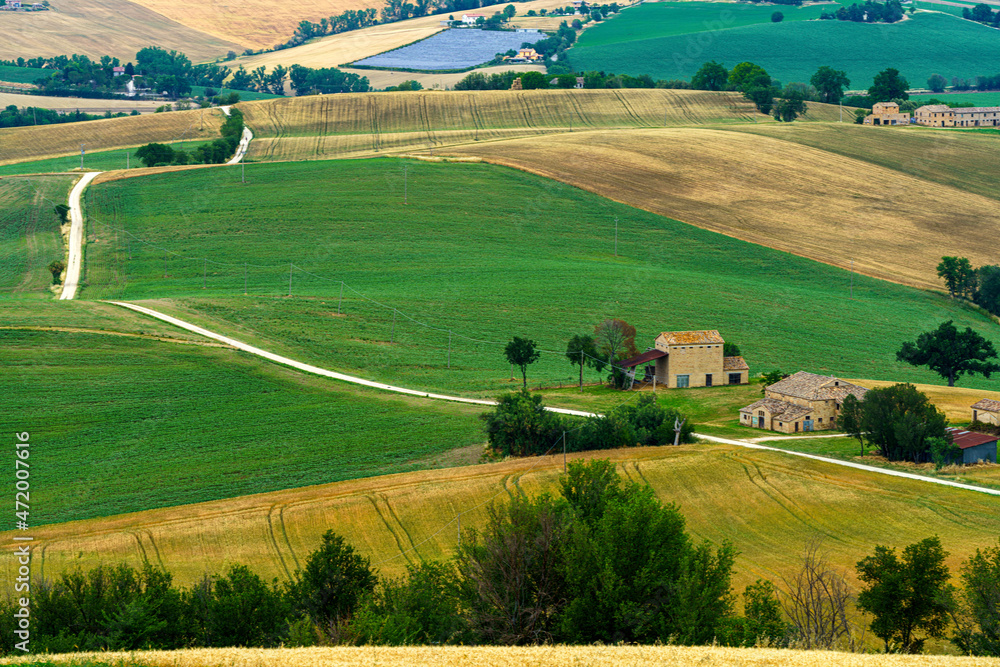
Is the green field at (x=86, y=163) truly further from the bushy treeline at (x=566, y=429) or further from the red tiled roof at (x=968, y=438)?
the red tiled roof at (x=968, y=438)

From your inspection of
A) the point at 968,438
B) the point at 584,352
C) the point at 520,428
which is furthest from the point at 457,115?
the point at 968,438

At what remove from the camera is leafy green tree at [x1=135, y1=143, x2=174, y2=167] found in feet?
422

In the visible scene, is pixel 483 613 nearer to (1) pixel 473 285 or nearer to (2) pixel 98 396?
(2) pixel 98 396

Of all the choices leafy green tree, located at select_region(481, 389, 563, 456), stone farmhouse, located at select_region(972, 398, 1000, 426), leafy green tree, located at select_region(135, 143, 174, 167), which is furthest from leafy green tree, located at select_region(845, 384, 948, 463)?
leafy green tree, located at select_region(135, 143, 174, 167)

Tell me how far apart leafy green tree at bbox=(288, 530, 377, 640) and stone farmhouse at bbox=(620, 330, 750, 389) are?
41.6 meters

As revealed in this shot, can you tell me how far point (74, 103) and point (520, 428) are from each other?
16343 centimetres

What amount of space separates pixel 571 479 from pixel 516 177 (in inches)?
3399

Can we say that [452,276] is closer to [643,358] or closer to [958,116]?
[643,358]

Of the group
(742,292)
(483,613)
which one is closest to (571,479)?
(483,613)

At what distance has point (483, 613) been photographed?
32344 mm

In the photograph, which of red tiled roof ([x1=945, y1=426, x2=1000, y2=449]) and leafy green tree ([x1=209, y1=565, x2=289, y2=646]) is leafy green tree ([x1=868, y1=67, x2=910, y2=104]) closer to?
red tiled roof ([x1=945, y1=426, x2=1000, y2=449])

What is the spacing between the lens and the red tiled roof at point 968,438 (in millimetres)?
55969

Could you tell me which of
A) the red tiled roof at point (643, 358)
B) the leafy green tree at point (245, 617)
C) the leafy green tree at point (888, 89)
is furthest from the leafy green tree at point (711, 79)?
the leafy green tree at point (245, 617)

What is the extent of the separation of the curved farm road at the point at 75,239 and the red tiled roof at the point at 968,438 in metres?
72.1
